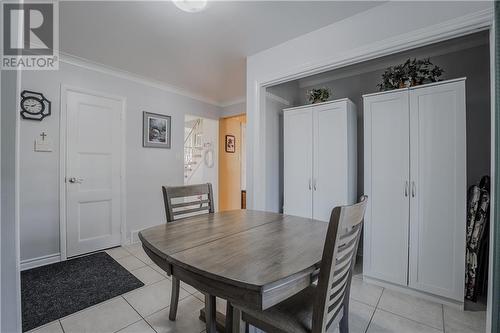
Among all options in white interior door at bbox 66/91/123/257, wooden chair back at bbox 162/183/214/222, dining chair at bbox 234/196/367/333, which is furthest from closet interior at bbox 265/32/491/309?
white interior door at bbox 66/91/123/257

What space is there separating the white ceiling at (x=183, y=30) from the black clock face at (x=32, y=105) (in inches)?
26.7

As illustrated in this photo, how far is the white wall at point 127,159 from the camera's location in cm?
256

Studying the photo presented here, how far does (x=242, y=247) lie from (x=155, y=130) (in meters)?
3.08

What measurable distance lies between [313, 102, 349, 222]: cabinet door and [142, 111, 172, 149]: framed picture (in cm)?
244

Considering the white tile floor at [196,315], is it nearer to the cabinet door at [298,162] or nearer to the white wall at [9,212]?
the cabinet door at [298,162]

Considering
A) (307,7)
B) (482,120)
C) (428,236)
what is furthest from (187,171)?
(482,120)

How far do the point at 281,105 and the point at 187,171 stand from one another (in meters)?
3.12

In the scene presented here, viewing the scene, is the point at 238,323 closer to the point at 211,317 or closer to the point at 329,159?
the point at 211,317

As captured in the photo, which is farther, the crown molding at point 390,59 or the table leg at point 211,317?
the crown molding at point 390,59

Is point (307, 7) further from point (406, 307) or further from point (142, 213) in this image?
point (142, 213)

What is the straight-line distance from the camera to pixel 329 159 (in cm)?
259

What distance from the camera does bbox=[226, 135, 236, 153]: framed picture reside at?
4969 millimetres

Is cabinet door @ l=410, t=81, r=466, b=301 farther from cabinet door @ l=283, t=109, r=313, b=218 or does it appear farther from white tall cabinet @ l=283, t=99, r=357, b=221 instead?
cabinet door @ l=283, t=109, r=313, b=218

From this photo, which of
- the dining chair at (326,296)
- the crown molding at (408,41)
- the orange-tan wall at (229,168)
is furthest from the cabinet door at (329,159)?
the orange-tan wall at (229,168)
